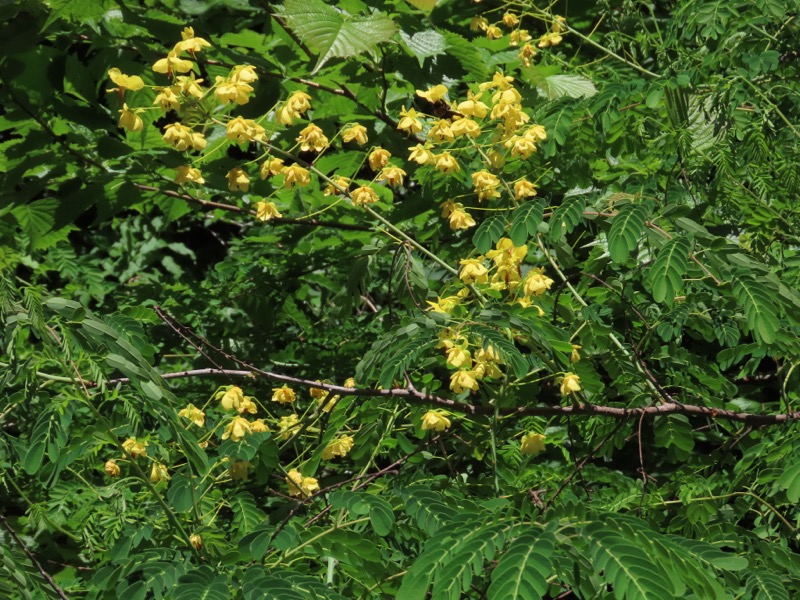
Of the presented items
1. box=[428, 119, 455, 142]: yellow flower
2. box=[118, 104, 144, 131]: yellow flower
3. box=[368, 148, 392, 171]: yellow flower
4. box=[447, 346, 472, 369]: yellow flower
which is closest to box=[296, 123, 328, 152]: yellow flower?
box=[368, 148, 392, 171]: yellow flower

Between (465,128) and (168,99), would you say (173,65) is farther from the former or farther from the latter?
(465,128)

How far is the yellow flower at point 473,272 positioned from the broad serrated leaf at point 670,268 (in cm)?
39

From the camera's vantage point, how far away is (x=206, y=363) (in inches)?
121

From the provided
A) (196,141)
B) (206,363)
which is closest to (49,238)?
(206,363)

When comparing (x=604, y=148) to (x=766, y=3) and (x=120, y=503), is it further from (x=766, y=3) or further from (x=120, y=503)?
(x=120, y=503)

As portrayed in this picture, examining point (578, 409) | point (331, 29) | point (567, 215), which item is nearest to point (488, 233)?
point (567, 215)

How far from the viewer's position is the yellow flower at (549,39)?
2900mm

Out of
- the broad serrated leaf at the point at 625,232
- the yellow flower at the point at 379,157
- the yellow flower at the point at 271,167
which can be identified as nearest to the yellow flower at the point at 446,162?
the yellow flower at the point at 379,157

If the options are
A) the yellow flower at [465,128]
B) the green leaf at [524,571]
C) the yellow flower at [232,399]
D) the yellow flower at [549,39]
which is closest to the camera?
the green leaf at [524,571]

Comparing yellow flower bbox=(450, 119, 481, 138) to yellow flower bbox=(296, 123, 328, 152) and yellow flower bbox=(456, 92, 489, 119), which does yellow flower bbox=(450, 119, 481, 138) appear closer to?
yellow flower bbox=(456, 92, 489, 119)

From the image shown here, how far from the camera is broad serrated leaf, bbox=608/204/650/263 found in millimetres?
1764

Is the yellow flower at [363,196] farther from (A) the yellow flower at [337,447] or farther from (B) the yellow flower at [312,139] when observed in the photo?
(A) the yellow flower at [337,447]

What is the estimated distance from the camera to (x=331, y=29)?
2.27 meters

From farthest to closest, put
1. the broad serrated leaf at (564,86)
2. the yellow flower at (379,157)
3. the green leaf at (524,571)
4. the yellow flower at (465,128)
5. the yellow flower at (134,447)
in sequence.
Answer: the broad serrated leaf at (564,86) < the yellow flower at (379,157) < the yellow flower at (465,128) < the yellow flower at (134,447) < the green leaf at (524,571)
